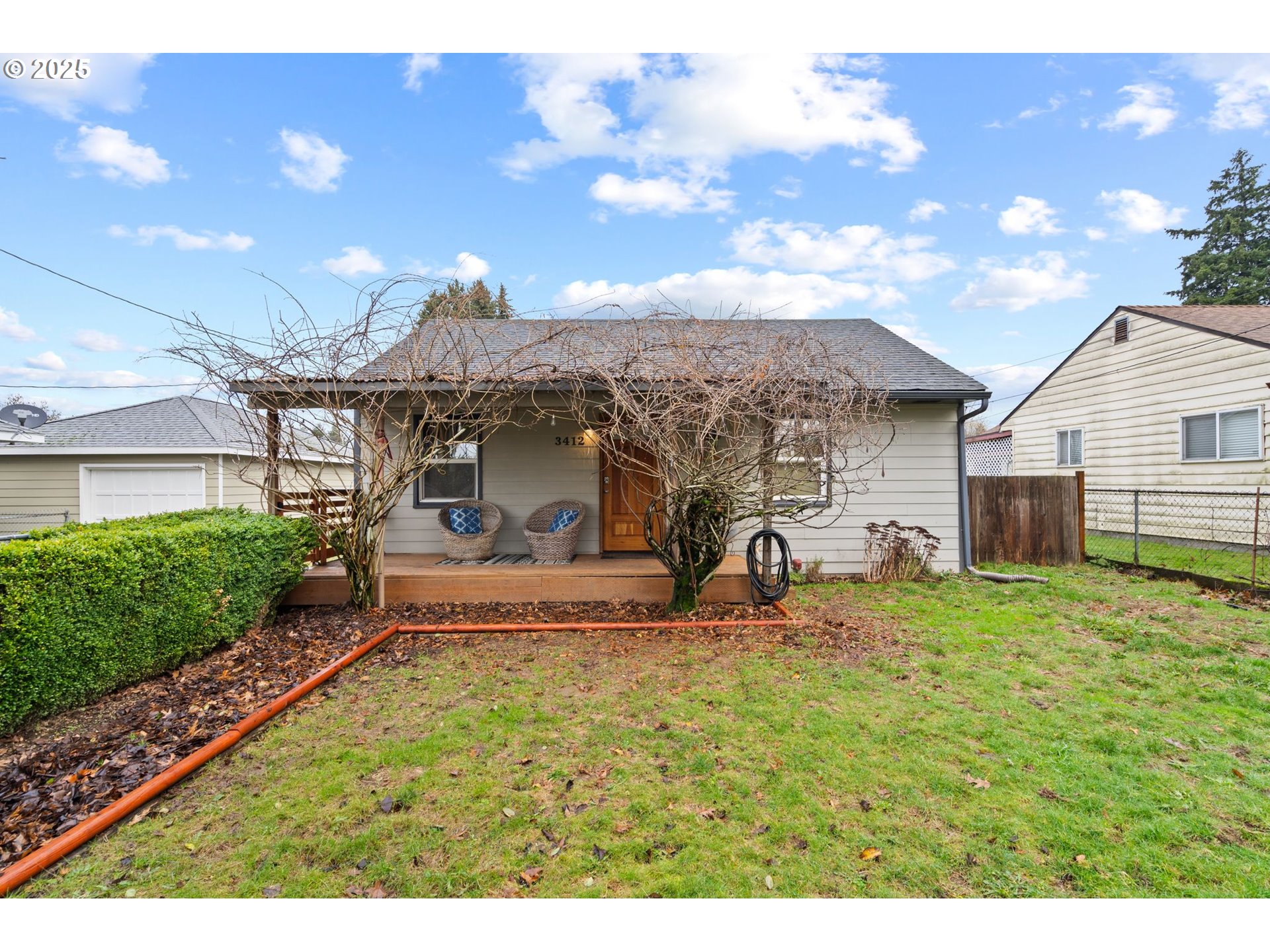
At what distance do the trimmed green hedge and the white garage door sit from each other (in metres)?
7.72

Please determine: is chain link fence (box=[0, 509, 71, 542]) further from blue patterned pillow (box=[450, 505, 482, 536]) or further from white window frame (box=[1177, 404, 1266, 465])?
white window frame (box=[1177, 404, 1266, 465])

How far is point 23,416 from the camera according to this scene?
11.4 metres

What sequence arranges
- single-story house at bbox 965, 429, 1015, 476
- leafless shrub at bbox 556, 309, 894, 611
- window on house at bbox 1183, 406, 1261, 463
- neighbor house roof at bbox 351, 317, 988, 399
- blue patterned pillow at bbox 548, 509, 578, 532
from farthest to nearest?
single-story house at bbox 965, 429, 1015, 476, window on house at bbox 1183, 406, 1261, 463, blue patterned pillow at bbox 548, 509, 578, 532, neighbor house roof at bbox 351, 317, 988, 399, leafless shrub at bbox 556, 309, 894, 611

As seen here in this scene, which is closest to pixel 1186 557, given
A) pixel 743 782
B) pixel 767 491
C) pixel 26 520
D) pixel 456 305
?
pixel 767 491

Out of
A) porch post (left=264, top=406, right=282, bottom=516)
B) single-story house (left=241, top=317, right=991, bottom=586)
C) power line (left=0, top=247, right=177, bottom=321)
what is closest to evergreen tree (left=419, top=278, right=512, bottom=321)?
single-story house (left=241, top=317, right=991, bottom=586)

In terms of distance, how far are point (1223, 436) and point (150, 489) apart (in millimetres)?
19980

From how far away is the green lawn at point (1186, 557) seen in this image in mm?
6832

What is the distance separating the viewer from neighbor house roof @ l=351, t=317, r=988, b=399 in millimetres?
5891

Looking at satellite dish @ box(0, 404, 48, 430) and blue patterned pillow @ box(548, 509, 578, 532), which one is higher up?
satellite dish @ box(0, 404, 48, 430)

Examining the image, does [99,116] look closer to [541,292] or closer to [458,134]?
[458,134]

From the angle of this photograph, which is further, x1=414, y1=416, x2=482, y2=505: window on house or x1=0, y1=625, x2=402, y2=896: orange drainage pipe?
x1=414, y1=416, x2=482, y2=505: window on house

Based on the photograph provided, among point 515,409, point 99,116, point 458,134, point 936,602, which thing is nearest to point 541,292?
point 515,409

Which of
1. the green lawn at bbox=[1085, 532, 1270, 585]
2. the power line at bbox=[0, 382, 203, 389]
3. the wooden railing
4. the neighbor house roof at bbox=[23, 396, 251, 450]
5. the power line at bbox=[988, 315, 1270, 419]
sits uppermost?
the power line at bbox=[0, 382, 203, 389]

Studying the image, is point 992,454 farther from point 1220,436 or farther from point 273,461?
point 273,461
